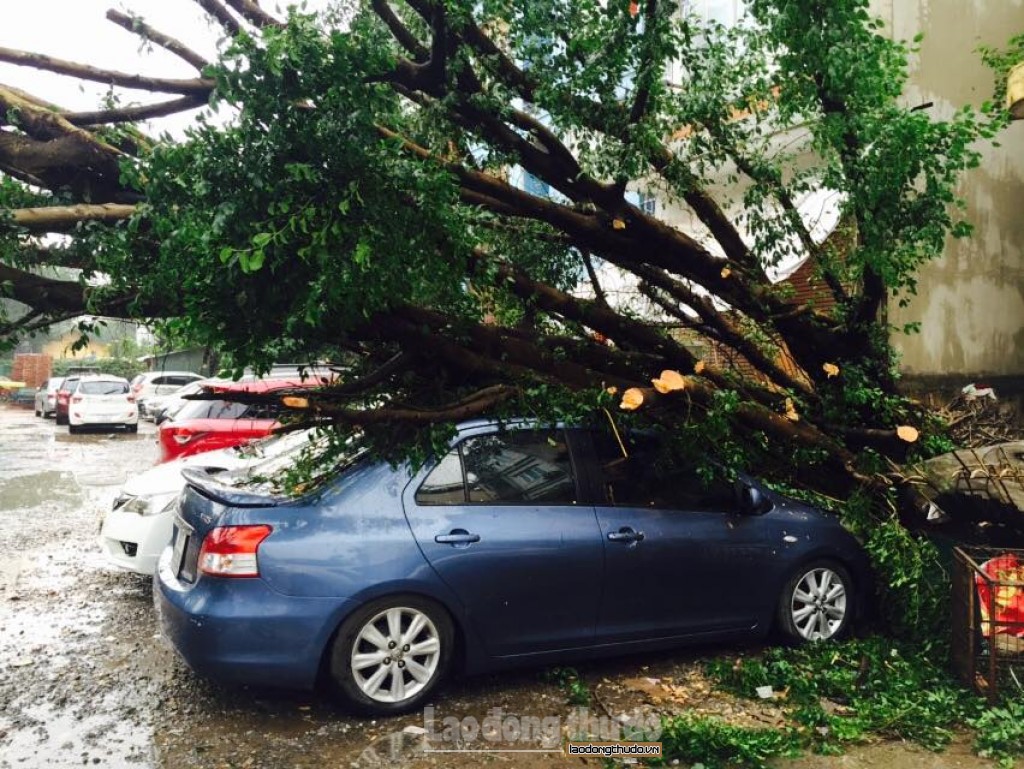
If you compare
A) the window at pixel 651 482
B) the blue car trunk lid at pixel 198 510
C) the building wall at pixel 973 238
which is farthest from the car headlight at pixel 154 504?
the building wall at pixel 973 238

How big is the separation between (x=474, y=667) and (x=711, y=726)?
3.97 ft

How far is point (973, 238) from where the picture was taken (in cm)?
972

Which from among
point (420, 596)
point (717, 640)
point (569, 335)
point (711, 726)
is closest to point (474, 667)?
point (420, 596)

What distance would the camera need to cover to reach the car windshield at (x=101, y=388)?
70.3ft

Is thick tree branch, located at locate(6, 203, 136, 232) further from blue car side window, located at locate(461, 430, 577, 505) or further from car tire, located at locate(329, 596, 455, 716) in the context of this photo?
car tire, located at locate(329, 596, 455, 716)

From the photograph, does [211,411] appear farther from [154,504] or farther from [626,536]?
[626,536]

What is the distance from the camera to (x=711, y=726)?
390 cm

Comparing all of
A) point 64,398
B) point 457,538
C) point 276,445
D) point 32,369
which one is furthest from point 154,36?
point 32,369

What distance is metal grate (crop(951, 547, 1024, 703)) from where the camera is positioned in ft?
13.5

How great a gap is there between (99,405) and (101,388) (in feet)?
1.59

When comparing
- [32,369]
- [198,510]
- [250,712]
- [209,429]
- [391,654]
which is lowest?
[250,712]

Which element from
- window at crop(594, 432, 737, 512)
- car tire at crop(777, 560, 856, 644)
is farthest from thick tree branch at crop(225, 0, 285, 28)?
car tire at crop(777, 560, 856, 644)

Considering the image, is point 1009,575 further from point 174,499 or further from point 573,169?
point 174,499

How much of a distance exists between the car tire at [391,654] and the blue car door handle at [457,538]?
1.01ft
